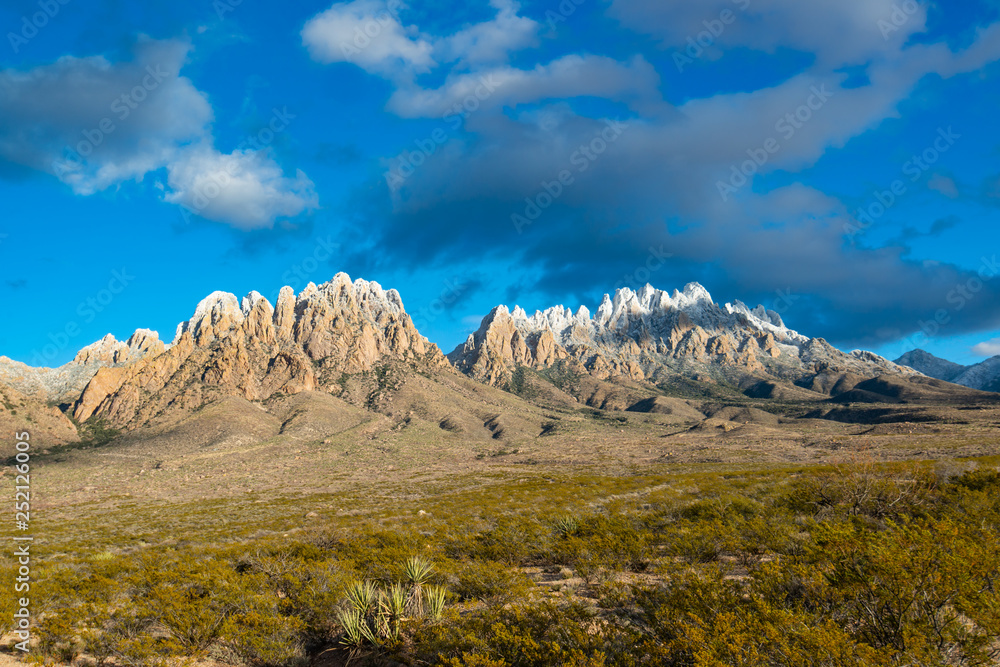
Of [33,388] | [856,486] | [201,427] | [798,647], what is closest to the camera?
[798,647]

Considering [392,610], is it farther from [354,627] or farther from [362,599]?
[354,627]

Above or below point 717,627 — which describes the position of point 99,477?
below

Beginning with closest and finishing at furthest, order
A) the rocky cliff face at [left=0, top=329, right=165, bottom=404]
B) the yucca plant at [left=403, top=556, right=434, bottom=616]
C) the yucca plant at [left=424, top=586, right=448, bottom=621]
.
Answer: the yucca plant at [left=424, top=586, right=448, bottom=621], the yucca plant at [left=403, top=556, right=434, bottom=616], the rocky cliff face at [left=0, top=329, right=165, bottom=404]

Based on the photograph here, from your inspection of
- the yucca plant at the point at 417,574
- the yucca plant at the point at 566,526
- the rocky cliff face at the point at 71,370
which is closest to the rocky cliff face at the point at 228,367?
the rocky cliff face at the point at 71,370

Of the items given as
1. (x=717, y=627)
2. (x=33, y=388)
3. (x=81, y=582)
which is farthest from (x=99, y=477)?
(x=33, y=388)

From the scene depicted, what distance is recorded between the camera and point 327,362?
599 feet

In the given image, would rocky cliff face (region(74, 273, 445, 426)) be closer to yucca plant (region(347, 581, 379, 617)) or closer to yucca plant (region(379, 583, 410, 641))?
yucca plant (region(347, 581, 379, 617))

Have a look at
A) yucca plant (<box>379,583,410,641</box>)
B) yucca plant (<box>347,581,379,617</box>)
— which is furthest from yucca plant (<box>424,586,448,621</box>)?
yucca plant (<box>347,581,379,617</box>)

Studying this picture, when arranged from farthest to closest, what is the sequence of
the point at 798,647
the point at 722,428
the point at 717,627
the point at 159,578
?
the point at 722,428
the point at 159,578
the point at 717,627
the point at 798,647

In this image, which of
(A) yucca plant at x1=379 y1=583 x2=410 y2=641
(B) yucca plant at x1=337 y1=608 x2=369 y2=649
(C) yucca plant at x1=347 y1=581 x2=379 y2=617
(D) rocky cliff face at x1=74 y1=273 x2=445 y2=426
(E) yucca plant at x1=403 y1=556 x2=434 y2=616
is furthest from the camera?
(D) rocky cliff face at x1=74 y1=273 x2=445 y2=426

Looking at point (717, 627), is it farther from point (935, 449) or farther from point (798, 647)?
point (935, 449)

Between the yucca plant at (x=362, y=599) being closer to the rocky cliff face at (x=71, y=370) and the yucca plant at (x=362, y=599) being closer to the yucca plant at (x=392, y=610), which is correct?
the yucca plant at (x=392, y=610)

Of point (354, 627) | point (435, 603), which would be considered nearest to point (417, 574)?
point (435, 603)

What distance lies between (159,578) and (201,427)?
12556 centimetres
